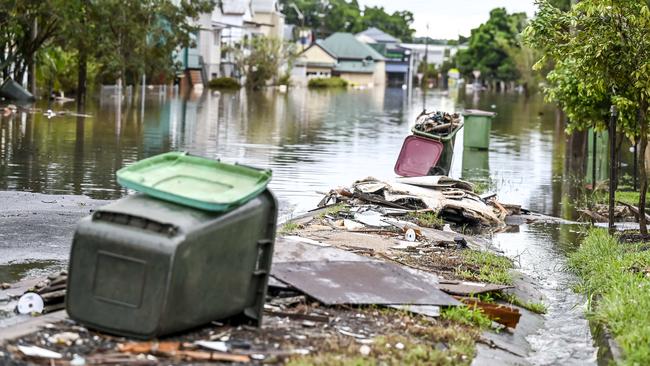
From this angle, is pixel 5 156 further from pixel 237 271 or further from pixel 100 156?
pixel 237 271

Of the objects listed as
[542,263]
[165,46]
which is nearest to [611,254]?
[542,263]

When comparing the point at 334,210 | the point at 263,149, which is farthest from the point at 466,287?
the point at 263,149

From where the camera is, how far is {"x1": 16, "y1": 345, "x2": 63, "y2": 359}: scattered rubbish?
686 centimetres

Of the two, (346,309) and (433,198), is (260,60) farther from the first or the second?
(346,309)

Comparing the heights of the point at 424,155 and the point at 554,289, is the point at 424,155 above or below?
above

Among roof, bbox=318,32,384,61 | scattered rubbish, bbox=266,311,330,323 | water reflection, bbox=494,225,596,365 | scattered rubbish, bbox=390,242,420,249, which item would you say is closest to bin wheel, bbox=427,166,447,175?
water reflection, bbox=494,225,596,365

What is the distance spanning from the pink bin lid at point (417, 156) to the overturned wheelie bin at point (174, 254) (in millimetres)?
12143

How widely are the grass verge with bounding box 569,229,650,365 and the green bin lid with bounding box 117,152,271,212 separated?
9.11 ft

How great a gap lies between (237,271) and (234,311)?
29 centimetres

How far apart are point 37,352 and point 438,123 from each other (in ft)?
48.8

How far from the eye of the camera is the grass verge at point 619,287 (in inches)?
321

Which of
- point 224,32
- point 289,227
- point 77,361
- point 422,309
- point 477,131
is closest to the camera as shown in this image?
point 77,361

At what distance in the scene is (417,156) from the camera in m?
20.1

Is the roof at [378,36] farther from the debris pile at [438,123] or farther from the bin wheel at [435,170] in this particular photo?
the bin wheel at [435,170]
